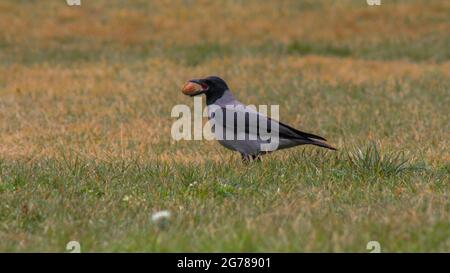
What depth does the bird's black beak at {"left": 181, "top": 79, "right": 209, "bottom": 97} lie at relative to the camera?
10.7m

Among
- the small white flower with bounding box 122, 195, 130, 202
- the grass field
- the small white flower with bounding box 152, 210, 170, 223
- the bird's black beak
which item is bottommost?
the grass field

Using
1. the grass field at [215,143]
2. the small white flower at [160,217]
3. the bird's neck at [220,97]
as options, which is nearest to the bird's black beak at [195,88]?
the bird's neck at [220,97]

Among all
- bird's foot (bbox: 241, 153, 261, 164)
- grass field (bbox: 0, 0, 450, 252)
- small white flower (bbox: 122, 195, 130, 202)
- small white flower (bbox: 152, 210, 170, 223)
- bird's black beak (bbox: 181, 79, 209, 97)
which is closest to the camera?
grass field (bbox: 0, 0, 450, 252)

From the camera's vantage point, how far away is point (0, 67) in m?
21.2

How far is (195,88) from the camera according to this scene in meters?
10.9

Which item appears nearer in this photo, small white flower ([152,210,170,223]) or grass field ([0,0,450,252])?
grass field ([0,0,450,252])

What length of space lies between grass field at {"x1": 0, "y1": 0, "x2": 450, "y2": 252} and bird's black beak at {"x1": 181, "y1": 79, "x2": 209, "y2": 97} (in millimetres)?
767

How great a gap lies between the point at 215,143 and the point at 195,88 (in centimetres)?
170

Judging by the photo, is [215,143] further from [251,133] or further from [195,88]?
[251,133]

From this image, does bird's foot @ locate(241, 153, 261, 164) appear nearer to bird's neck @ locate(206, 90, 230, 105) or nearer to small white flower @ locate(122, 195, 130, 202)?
bird's neck @ locate(206, 90, 230, 105)

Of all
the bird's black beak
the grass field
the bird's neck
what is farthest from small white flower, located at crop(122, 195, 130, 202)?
the bird's black beak

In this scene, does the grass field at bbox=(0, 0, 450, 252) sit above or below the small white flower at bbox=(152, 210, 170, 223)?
below

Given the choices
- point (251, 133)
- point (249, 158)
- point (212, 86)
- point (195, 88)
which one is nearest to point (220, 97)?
point (212, 86)
